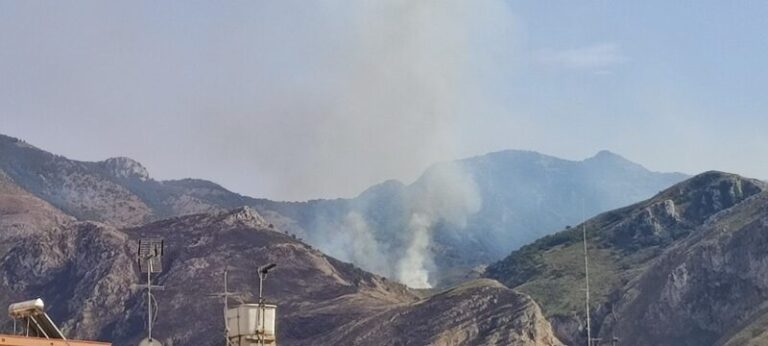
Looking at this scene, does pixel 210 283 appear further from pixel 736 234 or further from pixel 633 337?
pixel 736 234

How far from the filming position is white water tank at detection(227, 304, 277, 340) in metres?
36.5

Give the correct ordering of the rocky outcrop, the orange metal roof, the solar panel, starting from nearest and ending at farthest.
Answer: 1. the orange metal roof
2. the solar panel
3. the rocky outcrop

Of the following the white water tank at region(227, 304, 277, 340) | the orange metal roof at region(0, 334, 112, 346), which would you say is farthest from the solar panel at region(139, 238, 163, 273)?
the orange metal roof at region(0, 334, 112, 346)

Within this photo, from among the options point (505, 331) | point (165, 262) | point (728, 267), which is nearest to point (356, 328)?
point (505, 331)

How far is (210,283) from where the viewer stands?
19138cm

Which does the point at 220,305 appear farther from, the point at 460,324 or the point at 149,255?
the point at 149,255

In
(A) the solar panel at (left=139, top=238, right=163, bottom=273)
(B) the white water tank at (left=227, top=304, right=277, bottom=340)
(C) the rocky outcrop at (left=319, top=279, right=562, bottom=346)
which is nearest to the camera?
(B) the white water tank at (left=227, top=304, right=277, bottom=340)

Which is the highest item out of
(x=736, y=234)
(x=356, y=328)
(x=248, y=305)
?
(x=736, y=234)

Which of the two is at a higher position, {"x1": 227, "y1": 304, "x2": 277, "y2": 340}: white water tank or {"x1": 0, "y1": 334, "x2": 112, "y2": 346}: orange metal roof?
{"x1": 227, "y1": 304, "x2": 277, "y2": 340}: white water tank

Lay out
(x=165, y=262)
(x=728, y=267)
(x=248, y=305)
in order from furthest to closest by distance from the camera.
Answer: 1. (x=165, y=262)
2. (x=728, y=267)
3. (x=248, y=305)

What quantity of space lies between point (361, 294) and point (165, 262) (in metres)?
28.3

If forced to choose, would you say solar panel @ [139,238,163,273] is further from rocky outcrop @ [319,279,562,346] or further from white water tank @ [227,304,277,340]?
rocky outcrop @ [319,279,562,346]

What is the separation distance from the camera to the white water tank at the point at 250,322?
36.5 m

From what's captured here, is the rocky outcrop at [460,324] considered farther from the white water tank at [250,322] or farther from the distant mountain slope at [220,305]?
the white water tank at [250,322]
